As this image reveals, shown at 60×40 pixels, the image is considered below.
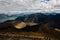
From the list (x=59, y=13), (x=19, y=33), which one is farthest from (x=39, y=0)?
(x=19, y=33)

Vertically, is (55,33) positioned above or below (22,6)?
below

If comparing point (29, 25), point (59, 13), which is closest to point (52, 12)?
point (59, 13)

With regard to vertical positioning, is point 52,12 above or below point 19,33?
above

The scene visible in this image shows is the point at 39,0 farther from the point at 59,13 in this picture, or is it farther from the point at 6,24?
the point at 6,24

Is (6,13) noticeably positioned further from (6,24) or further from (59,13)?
(59,13)

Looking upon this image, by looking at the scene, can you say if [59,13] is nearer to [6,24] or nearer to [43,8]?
[43,8]

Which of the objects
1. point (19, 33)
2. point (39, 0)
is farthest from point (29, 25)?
point (39, 0)

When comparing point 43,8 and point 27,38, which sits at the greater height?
point 43,8
